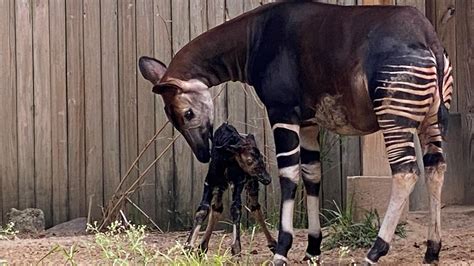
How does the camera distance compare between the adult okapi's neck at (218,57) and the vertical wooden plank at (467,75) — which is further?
the vertical wooden plank at (467,75)

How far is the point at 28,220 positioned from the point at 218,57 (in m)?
2.53

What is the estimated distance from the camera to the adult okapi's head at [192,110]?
233 inches

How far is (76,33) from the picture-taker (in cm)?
785

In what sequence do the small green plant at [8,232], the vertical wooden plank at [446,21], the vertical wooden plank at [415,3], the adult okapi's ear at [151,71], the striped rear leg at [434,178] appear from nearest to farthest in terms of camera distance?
the striped rear leg at [434,178]
the small green plant at [8,232]
the adult okapi's ear at [151,71]
the vertical wooden plank at [415,3]
the vertical wooden plank at [446,21]

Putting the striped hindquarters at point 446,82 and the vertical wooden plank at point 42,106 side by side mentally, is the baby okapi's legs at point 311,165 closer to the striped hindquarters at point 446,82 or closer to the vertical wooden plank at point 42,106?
the striped hindquarters at point 446,82

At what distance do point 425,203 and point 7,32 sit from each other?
370 cm

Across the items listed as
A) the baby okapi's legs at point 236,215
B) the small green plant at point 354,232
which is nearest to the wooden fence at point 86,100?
the small green plant at point 354,232

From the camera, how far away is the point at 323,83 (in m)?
5.56

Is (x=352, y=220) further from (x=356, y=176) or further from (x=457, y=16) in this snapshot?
(x=457, y=16)

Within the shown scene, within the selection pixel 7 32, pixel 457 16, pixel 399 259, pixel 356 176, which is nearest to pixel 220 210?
pixel 399 259

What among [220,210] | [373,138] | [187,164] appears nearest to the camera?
[220,210]

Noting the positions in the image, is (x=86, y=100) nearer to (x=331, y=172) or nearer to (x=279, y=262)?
(x=331, y=172)

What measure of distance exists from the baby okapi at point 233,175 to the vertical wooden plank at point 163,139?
69.7 inches

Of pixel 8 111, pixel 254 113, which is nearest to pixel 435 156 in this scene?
pixel 254 113
